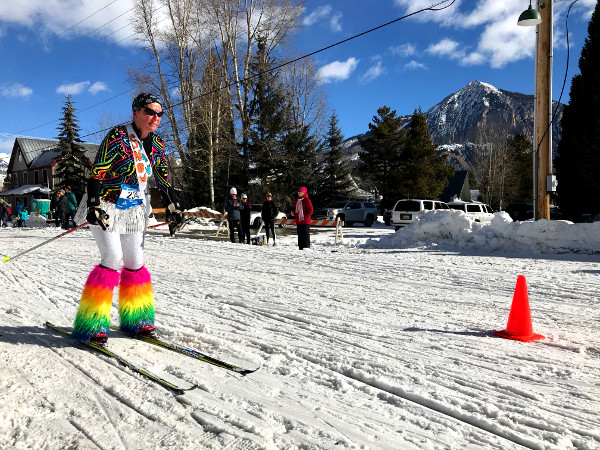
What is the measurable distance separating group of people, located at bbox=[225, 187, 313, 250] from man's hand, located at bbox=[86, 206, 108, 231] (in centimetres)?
877

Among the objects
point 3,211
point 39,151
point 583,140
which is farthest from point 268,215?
point 39,151

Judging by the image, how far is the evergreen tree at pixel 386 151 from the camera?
40.5m

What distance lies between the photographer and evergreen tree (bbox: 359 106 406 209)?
133 feet

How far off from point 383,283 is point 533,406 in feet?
12.9

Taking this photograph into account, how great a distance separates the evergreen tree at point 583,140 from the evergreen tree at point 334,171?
57.9 feet

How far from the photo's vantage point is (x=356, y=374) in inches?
115

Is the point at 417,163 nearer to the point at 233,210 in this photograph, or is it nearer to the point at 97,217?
the point at 233,210

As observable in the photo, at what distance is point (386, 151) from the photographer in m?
40.9

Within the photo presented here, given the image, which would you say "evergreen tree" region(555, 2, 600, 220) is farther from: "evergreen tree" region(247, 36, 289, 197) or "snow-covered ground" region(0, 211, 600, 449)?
"evergreen tree" region(247, 36, 289, 197)

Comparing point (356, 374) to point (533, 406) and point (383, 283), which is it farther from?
point (383, 283)

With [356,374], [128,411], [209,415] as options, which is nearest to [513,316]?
[356,374]

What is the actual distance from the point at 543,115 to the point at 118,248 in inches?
469

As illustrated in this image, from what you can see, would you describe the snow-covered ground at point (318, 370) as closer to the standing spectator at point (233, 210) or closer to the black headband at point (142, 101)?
the black headband at point (142, 101)

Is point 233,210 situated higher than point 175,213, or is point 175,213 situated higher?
point 233,210
